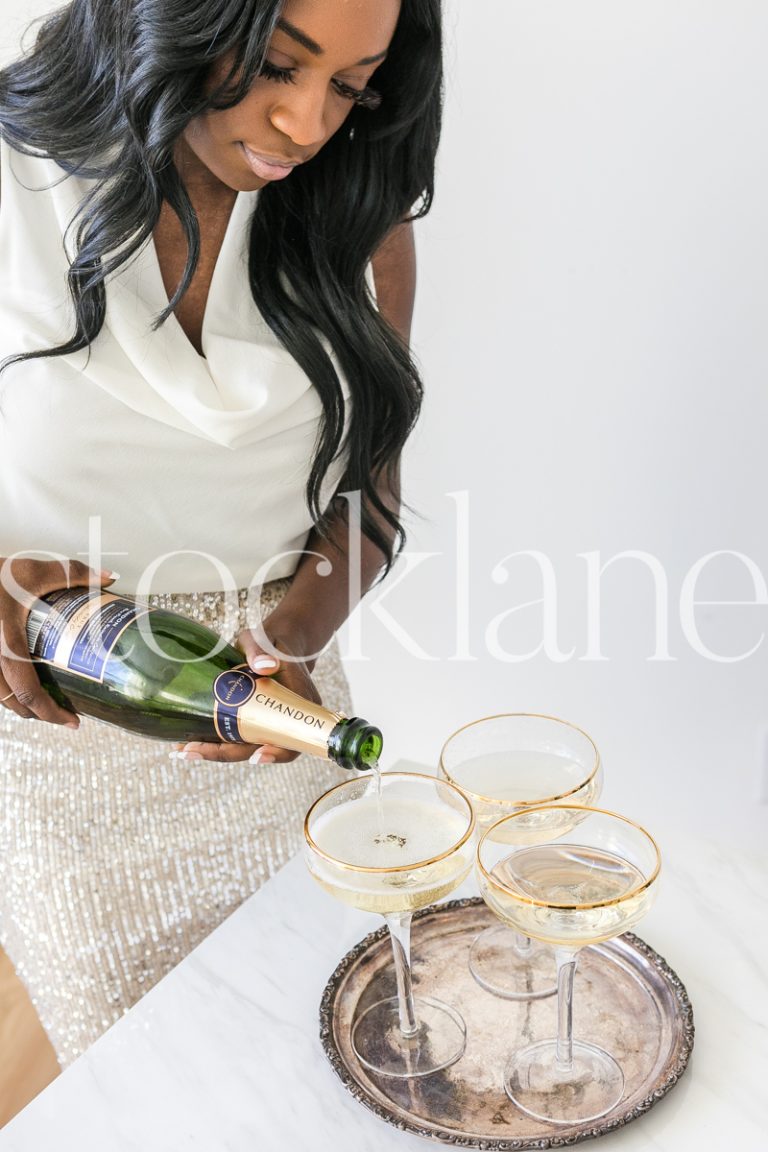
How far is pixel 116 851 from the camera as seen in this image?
1376 millimetres

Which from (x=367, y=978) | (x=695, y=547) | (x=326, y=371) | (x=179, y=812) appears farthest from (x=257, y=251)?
(x=695, y=547)

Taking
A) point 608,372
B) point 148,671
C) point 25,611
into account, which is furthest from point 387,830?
point 608,372

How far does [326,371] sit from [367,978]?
0.70 meters

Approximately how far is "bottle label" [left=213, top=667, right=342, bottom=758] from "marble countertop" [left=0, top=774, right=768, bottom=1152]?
→ 7.7 inches

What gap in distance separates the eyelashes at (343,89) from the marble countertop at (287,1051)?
748 mm

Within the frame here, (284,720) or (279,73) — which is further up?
(279,73)

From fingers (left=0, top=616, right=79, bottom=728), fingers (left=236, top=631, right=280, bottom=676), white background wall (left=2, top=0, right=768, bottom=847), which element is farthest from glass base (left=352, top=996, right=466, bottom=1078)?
white background wall (left=2, top=0, right=768, bottom=847)

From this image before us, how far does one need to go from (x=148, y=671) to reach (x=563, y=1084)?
50cm

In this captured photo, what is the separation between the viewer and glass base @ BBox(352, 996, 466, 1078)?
94 centimetres

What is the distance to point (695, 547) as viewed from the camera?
2.01 metres

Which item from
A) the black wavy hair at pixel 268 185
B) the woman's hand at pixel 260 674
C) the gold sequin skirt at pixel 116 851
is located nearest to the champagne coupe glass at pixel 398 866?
the woman's hand at pixel 260 674

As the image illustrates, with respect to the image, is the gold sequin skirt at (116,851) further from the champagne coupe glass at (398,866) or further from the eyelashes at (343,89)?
the eyelashes at (343,89)

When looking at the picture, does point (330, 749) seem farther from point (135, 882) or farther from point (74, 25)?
point (74, 25)

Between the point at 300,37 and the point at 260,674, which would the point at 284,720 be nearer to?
the point at 260,674
